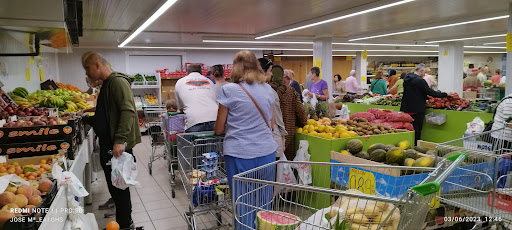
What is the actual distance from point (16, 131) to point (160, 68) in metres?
10.5

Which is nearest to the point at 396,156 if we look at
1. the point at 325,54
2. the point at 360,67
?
the point at 325,54

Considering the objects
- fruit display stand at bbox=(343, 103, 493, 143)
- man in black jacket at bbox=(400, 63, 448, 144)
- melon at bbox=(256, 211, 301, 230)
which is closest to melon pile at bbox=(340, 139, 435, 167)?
melon at bbox=(256, 211, 301, 230)

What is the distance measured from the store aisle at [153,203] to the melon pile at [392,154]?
2.09m

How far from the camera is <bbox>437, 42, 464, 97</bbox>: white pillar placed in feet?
40.3

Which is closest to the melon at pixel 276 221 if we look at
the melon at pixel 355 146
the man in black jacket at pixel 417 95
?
the melon at pixel 355 146

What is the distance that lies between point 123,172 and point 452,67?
12.5m

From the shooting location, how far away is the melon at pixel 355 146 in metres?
3.86

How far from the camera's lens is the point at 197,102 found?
15.2 feet

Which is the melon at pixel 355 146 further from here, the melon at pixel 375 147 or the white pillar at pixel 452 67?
the white pillar at pixel 452 67

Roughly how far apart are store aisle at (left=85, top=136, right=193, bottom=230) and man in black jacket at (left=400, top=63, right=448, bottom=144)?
4.66 m

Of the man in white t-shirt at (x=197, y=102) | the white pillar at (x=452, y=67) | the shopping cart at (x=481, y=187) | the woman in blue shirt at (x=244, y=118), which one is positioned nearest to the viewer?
the shopping cart at (x=481, y=187)

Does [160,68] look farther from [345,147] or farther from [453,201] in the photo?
[453,201]

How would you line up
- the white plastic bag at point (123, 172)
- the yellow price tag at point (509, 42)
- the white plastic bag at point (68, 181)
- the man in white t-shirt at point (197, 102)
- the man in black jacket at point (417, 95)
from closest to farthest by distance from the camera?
the white plastic bag at point (68, 181)
the white plastic bag at point (123, 172)
the man in white t-shirt at point (197, 102)
the yellow price tag at point (509, 42)
the man in black jacket at point (417, 95)

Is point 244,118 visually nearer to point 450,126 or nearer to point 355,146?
point 355,146
